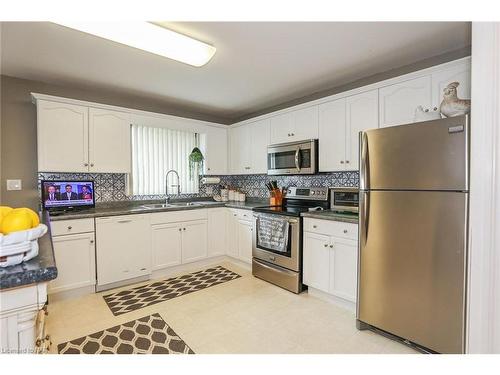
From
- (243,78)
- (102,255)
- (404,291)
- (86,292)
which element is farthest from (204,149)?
(404,291)

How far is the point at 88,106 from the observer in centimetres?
291

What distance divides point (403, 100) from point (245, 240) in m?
2.37

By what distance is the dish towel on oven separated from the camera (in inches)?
112

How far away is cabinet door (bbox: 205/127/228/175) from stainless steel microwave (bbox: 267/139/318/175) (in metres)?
1.00

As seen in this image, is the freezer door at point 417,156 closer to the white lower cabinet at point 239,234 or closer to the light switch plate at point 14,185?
the white lower cabinet at point 239,234

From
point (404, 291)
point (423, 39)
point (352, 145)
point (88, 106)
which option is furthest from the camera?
point (88, 106)

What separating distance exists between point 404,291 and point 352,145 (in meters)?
1.46

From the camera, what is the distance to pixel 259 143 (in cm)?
374

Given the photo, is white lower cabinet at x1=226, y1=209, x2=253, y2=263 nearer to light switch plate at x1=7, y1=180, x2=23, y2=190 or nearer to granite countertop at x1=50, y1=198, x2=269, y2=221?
granite countertop at x1=50, y1=198, x2=269, y2=221

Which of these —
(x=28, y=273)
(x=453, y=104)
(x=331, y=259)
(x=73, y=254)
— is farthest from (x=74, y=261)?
(x=453, y=104)

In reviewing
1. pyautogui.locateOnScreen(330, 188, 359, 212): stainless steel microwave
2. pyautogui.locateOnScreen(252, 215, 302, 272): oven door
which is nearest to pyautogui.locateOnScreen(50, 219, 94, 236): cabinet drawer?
pyautogui.locateOnScreen(252, 215, 302, 272): oven door

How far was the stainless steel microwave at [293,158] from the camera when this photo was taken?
9.90 ft

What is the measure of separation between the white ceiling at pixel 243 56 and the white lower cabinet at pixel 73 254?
1.55 metres
